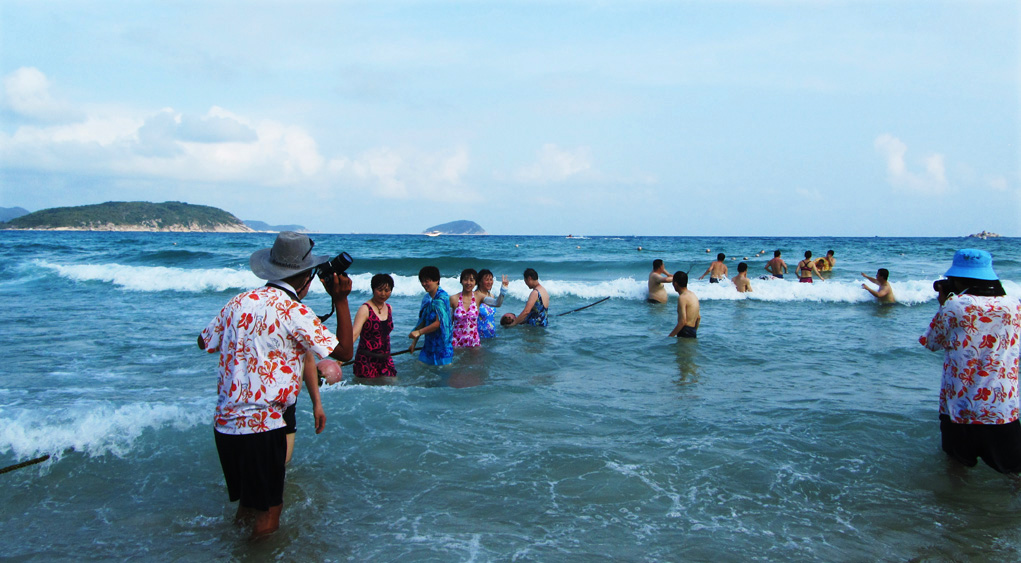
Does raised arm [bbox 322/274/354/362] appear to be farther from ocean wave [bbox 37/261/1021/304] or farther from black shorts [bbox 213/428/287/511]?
ocean wave [bbox 37/261/1021/304]

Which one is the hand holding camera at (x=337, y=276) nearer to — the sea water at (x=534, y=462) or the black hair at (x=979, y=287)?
the sea water at (x=534, y=462)

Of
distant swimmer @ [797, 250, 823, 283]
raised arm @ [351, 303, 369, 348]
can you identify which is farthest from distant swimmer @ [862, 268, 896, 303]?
raised arm @ [351, 303, 369, 348]

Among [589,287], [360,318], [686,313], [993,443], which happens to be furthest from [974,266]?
[589,287]

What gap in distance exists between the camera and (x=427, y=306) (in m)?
7.13

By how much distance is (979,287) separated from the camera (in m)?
3.79

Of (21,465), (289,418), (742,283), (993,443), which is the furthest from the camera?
(742,283)

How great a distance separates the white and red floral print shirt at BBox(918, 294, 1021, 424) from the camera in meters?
3.71

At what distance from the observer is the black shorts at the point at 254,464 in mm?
2857

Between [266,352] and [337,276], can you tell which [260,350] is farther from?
[337,276]

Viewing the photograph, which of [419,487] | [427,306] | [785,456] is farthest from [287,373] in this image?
[427,306]

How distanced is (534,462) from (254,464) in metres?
2.16

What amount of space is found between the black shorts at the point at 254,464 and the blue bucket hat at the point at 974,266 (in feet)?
13.3

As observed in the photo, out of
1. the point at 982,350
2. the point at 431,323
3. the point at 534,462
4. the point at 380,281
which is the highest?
the point at 380,281

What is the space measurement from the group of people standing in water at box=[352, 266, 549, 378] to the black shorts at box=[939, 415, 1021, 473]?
178 inches
